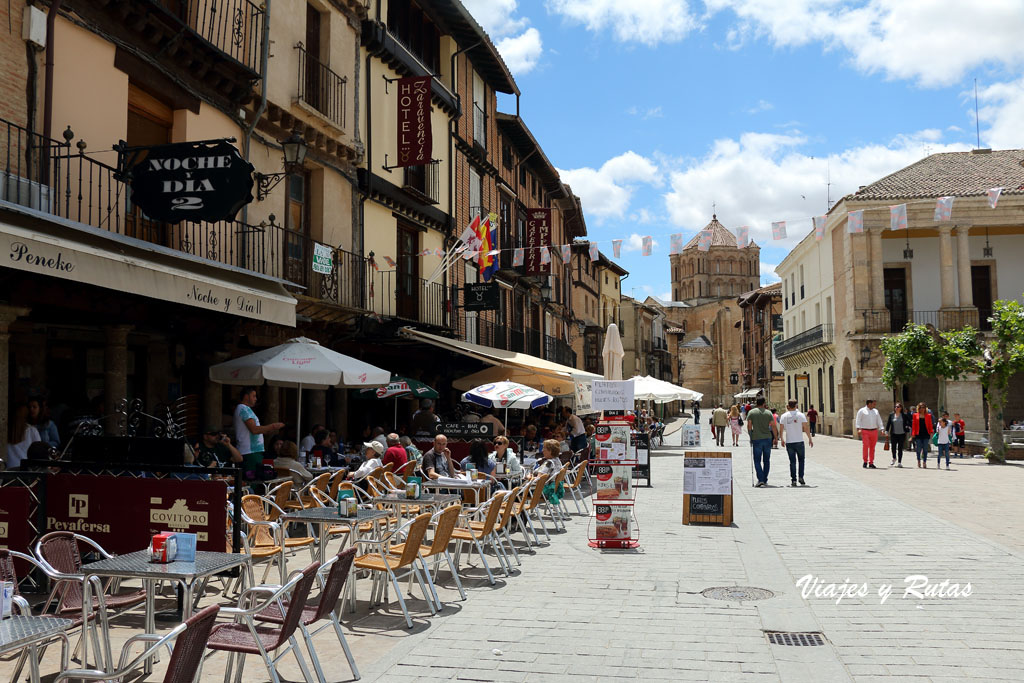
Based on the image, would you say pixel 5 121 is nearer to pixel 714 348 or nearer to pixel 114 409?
pixel 114 409

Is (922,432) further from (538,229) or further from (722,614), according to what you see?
(722,614)

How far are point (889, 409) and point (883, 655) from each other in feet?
115

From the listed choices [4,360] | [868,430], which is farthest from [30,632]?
[868,430]

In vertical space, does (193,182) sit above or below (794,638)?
above

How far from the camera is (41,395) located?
10.5 m

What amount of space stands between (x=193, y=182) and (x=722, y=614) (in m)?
6.97

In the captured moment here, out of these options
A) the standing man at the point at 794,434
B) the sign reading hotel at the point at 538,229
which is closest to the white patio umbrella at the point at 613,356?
the standing man at the point at 794,434

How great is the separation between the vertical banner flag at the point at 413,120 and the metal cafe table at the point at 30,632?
15575 mm

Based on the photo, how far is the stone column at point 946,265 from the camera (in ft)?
126

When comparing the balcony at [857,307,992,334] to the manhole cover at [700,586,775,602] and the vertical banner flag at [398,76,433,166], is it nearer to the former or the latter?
the vertical banner flag at [398,76,433,166]

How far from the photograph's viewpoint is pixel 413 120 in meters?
18.9

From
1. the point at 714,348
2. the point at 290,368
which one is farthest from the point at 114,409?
the point at 714,348

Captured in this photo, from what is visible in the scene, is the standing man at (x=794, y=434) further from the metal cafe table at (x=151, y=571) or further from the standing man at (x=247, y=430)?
the metal cafe table at (x=151, y=571)

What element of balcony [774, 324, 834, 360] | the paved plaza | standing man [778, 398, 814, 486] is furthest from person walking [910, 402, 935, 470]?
balcony [774, 324, 834, 360]
